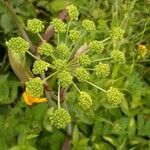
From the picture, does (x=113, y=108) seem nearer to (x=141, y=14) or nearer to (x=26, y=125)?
(x=26, y=125)

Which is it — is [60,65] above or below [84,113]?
above

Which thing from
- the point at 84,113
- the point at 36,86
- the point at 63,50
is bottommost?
the point at 84,113

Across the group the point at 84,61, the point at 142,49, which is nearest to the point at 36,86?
the point at 84,61

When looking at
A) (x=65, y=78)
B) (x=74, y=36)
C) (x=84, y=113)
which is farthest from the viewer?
(x=84, y=113)

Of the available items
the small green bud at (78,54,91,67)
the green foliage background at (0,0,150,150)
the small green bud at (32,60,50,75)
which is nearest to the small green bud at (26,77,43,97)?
the small green bud at (32,60,50,75)

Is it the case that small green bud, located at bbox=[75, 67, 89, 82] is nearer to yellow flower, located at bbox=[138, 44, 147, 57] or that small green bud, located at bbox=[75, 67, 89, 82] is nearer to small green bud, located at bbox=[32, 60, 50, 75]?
small green bud, located at bbox=[32, 60, 50, 75]

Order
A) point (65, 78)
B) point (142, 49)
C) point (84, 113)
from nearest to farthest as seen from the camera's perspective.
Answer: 1. point (65, 78)
2. point (84, 113)
3. point (142, 49)

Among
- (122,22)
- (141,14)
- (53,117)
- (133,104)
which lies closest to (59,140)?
(133,104)

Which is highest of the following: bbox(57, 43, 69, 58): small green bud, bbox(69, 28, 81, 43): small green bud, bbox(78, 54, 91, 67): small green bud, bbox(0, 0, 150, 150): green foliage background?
bbox(69, 28, 81, 43): small green bud

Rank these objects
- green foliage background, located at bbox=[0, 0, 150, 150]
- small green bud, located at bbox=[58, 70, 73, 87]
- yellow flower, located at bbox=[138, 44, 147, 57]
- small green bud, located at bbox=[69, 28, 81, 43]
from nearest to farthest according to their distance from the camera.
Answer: small green bud, located at bbox=[58, 70, 73, 87] → small green bud, located at bbox=[69, 28, 81, 43] → green foliage background, located at bbox=[0, 0, 150, 150] → yellow flower, located at bbox=[138, 44, 147, 57]

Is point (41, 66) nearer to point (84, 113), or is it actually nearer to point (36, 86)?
point (36, 86)
